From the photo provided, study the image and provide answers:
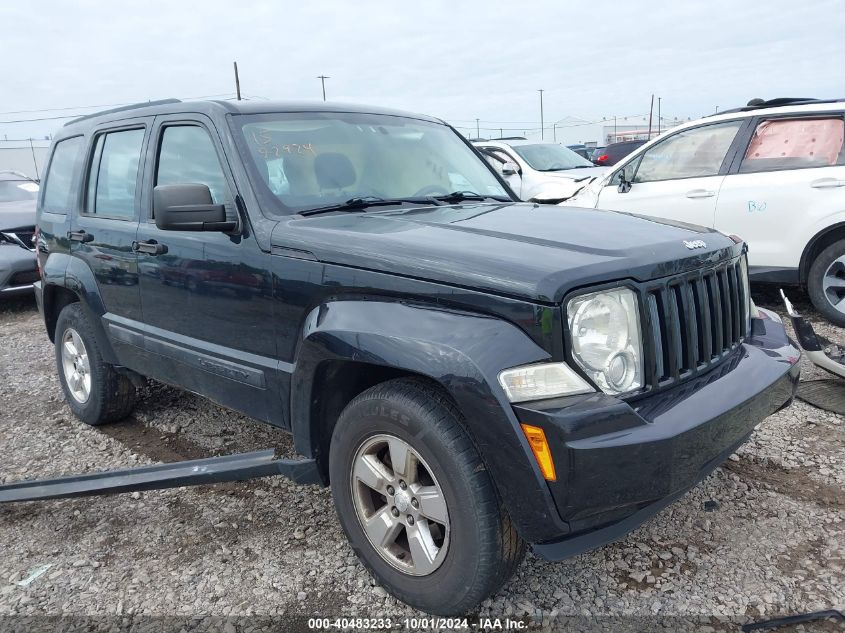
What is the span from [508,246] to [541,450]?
2.37 feet

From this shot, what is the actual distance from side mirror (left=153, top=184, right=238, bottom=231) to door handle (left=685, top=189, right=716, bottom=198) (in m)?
4.75

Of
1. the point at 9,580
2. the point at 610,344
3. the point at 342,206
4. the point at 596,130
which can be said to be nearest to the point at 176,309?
the point at 342,206

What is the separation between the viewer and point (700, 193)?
6219mm

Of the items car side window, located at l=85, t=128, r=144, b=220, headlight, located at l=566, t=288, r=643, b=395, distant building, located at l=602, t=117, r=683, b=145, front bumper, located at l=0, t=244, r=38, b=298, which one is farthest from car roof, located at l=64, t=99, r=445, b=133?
distant building, located at l=602, t=117, r=683, b=145

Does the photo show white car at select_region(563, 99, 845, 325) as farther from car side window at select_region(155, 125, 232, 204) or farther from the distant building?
the distant building

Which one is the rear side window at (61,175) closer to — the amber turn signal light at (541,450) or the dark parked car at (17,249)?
the amber turn signal light at (541,450)

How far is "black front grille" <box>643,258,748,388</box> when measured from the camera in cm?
218

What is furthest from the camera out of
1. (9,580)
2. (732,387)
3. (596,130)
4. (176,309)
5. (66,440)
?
(596,130)

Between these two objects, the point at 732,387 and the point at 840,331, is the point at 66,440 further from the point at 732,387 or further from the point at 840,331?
the point at 840,331

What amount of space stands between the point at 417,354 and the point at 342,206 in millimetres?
1099

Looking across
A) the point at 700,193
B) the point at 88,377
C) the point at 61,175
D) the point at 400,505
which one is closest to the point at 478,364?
the point at 400,505

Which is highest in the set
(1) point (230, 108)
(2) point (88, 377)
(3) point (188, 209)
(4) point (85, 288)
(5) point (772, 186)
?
(1) point (230, 108)

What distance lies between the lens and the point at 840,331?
5531 millimetres

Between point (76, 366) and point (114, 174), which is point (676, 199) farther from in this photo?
point (76, 366)
